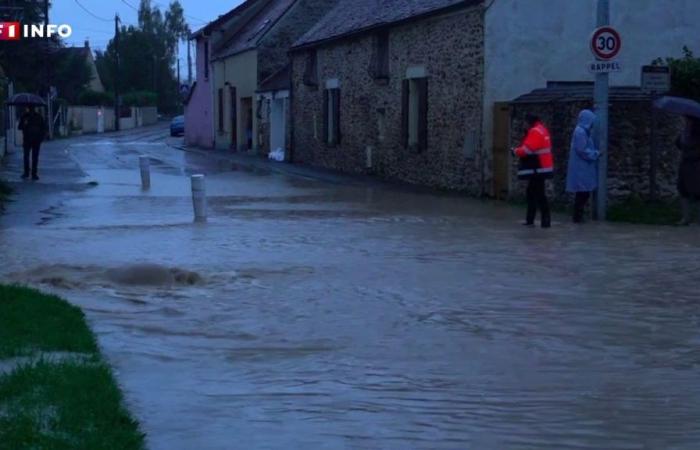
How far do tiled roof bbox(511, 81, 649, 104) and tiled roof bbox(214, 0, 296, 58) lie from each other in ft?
79.5

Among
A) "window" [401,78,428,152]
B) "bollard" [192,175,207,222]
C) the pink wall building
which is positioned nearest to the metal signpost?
"bollard" [192,175,207,222]

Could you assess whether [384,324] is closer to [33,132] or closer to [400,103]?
[33,132]

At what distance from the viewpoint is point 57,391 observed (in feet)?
24.4

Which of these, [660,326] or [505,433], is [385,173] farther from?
[505,433]

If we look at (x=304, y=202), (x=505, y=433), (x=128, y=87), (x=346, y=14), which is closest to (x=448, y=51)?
(x=304, y=202)

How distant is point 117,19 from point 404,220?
2887 inches

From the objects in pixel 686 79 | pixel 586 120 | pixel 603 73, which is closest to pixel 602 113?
pixel 586 120

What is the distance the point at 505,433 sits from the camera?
7168 millimetres

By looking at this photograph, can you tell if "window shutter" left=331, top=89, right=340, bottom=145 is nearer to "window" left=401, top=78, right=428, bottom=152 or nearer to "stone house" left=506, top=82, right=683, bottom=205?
"window" left=401, top=78, right=428, bottom=152

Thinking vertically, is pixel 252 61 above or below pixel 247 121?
above

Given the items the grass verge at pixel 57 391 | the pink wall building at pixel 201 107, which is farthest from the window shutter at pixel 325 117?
the grass verge at pixel 57 391

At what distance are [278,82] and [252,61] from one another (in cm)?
359

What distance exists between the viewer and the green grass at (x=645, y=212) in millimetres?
19198

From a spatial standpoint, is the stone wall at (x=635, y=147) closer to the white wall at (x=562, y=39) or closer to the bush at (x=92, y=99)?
the white wall at (x=562, y=39)
